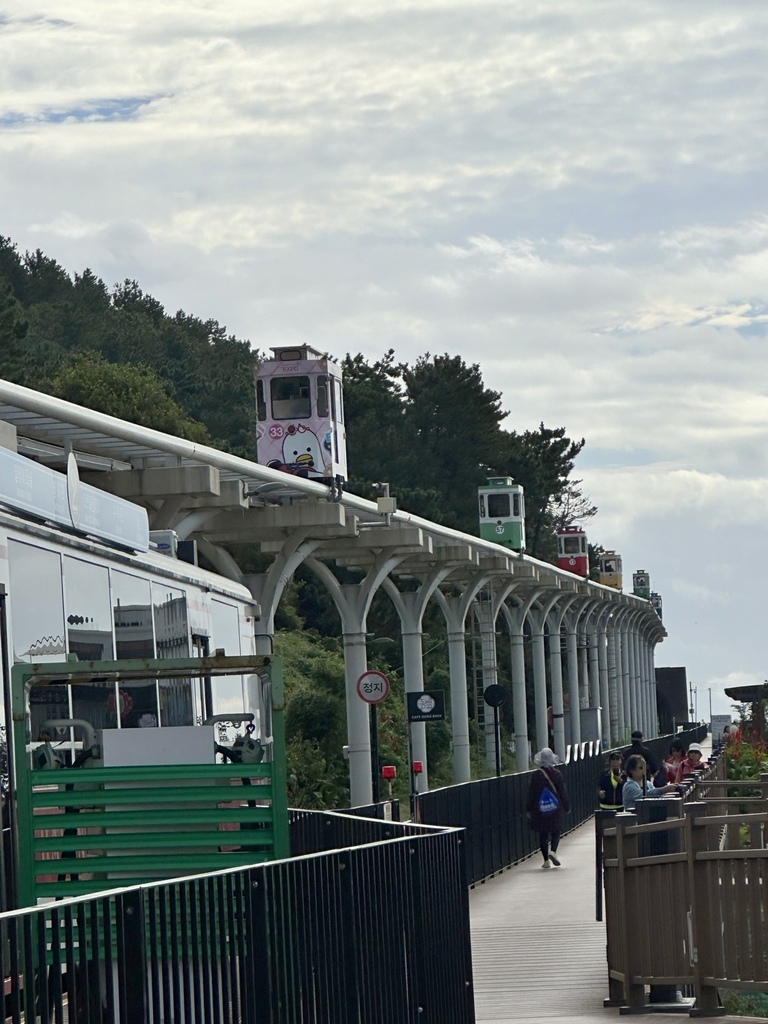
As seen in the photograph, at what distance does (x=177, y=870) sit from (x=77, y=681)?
50.5 inches

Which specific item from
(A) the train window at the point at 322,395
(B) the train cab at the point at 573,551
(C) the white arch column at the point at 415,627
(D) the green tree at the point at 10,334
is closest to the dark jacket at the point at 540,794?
(A) the train window at the point at 322,395

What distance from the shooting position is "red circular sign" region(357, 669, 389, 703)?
29.4 metres

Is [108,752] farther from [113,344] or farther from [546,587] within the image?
[113,344]

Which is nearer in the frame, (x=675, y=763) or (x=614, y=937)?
(x=614, y=937)

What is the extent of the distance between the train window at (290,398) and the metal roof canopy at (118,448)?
3.23 metres

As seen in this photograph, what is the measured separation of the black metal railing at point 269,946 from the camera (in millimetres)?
5641

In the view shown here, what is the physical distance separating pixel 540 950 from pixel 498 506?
4325cm

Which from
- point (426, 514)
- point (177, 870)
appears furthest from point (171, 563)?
point (426, 514)

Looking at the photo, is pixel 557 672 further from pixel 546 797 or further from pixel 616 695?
pixel 546 797

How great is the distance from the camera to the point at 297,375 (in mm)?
35125

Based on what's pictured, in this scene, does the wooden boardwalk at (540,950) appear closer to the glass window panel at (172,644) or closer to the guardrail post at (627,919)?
the guardrail post at (627,919)

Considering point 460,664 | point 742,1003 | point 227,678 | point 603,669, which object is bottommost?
point 742,1003

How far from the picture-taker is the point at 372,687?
29625 mm

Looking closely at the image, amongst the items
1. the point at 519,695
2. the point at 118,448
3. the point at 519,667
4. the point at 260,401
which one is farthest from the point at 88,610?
the point at 519,695
